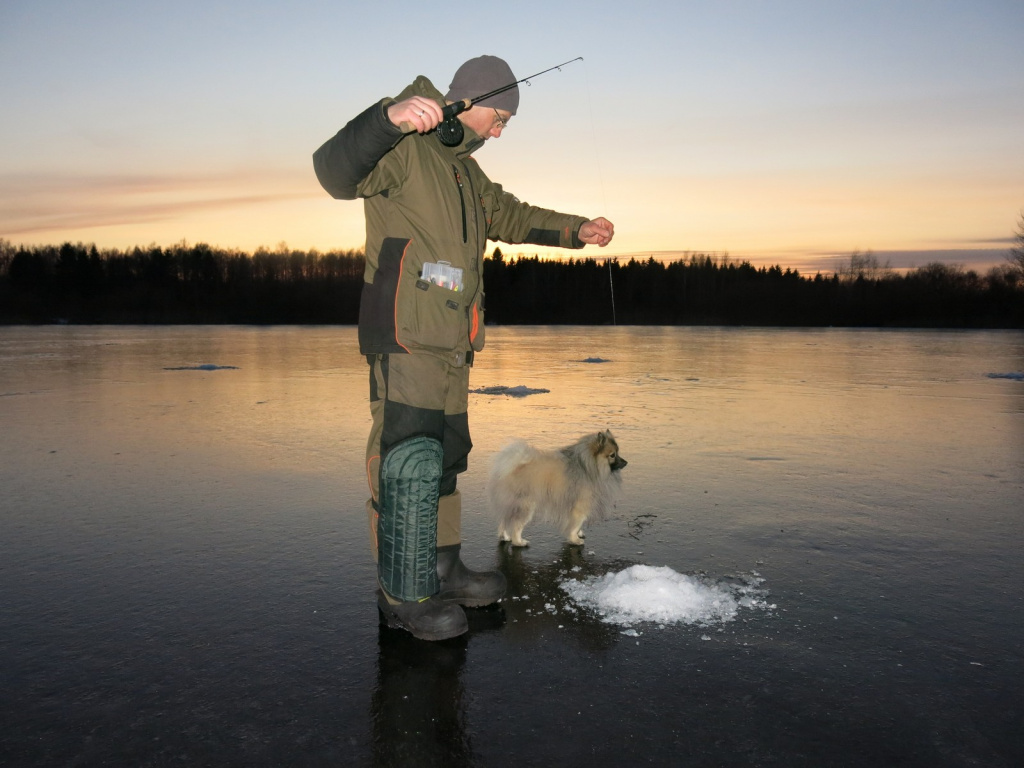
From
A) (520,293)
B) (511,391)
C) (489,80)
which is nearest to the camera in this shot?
(489,80)

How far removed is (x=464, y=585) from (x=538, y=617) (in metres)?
0.40

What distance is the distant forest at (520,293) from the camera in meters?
89.8

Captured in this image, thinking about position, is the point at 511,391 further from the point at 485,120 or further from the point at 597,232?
the point at 485,120

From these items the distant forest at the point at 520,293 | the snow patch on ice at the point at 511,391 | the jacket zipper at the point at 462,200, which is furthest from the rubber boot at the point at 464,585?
the distant forest at the point at 520,293

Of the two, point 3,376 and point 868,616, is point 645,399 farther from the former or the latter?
point 3,376

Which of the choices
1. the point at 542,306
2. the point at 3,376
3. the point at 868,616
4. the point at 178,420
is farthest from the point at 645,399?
the point at 542,306

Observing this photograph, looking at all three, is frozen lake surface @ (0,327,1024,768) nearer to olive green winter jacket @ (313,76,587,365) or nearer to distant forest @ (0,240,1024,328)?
olive green winter jacket @ (313,76,587,365)

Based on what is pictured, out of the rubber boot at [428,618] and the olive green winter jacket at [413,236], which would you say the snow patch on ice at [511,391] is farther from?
the rubber boot at [428,618]

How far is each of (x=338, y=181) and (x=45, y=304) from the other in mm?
109841

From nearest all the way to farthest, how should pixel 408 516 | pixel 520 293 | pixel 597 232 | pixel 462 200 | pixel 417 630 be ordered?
pixel 417 630 → pixel 408 516 → pixel 462 200 → pixel 597 232 → pixel 520 293

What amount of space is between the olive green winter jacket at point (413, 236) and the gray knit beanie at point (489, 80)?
1.09ft

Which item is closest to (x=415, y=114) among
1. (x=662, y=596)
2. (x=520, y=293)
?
(x=662, y=596)

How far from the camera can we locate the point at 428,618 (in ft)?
10.4

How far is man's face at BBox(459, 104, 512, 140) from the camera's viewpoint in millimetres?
3500
